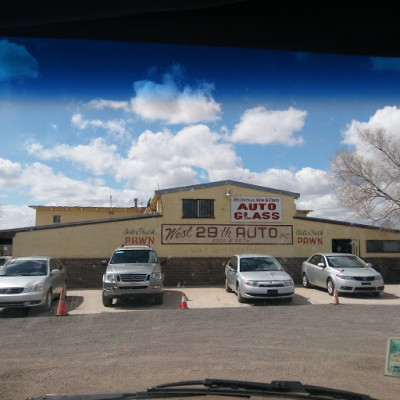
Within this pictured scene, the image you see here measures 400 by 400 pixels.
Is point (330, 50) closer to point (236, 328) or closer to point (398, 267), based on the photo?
point (236, 328)

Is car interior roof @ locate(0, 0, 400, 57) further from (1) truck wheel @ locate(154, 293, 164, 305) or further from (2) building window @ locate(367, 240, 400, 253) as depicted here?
(2) building window @ locate(367, 240, 400, 253)

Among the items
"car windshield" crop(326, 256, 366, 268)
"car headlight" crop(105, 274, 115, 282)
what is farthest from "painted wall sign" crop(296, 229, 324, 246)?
"car headlight" crop(105, 274, 115, 282)

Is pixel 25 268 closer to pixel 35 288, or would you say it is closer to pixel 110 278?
pixel 35 288

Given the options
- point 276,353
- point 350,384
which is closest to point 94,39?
point 350,384

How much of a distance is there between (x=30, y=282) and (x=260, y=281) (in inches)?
262

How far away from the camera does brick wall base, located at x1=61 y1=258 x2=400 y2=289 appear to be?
1853 centimetres

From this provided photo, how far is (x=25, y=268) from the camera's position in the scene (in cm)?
1284

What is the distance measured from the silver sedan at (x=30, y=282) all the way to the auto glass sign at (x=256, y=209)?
910cm

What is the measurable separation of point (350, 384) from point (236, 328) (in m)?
4.18

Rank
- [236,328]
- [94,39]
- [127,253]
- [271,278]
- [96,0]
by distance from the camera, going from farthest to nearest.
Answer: [127,253], [271,278], [236,328], [94,39], [96,0]

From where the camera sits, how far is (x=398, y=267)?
20531 mm

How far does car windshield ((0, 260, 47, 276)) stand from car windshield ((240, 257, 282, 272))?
6.39 meters

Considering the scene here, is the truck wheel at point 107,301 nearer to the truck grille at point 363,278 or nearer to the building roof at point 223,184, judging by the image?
the building roof at point 223,184

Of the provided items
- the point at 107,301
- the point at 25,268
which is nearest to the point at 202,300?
the point at 107,301
